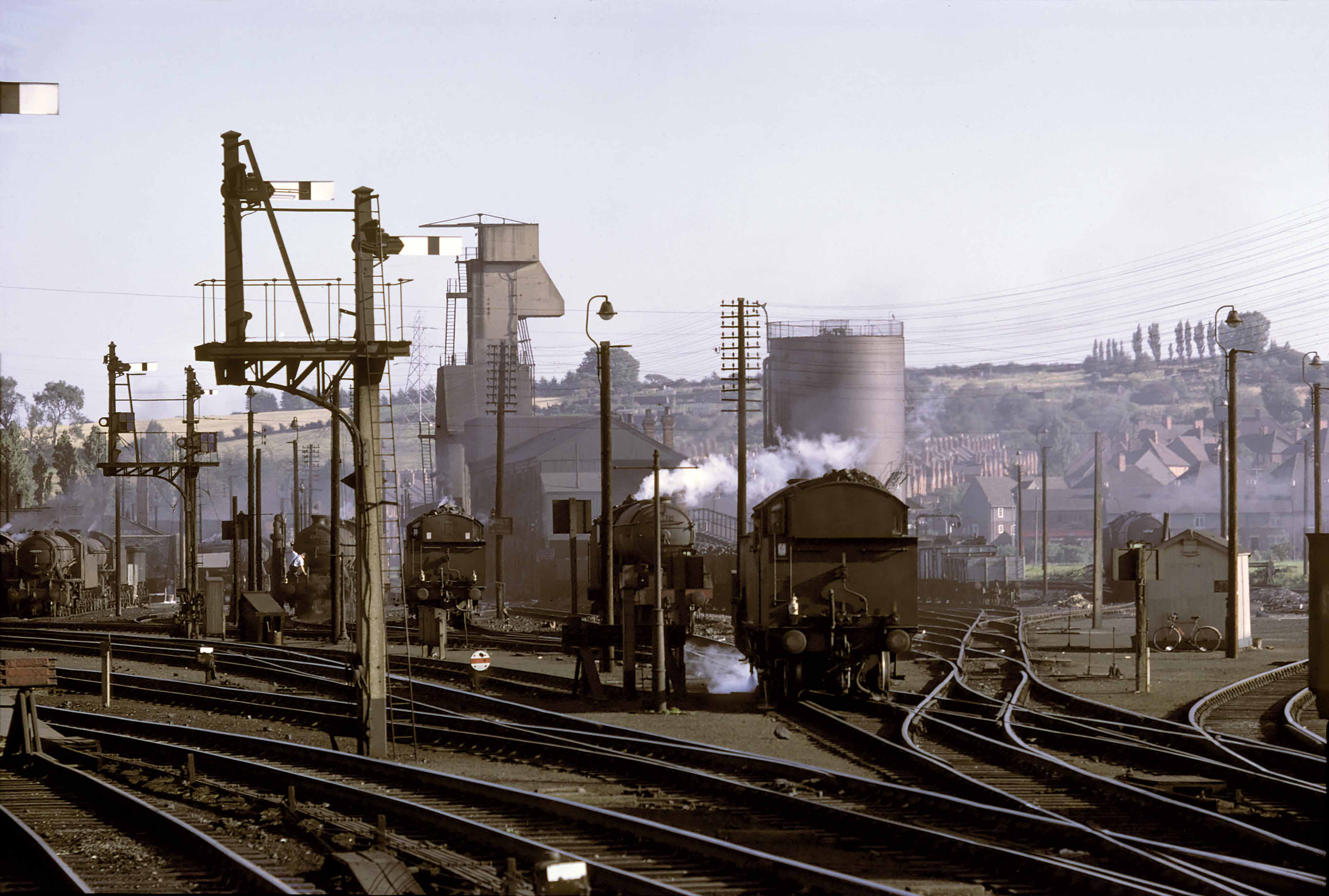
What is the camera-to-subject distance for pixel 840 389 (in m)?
103

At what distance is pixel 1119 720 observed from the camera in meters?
21.3

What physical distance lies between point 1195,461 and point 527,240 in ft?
348

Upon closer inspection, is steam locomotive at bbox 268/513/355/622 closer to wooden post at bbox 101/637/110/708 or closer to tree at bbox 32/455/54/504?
wooden post at bbox 101/637/110/708

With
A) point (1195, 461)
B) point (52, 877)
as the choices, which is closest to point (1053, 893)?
point (52, 877)

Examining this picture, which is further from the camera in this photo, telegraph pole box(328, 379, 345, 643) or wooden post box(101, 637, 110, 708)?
telegraph pole box(328, 379, 345, 643)

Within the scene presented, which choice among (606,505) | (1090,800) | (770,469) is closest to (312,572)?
(606,505)

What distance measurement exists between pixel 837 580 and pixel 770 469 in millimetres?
57705

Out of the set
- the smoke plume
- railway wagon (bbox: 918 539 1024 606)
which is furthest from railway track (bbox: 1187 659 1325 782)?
railway wagon (bbox: 918 539 1024 606)

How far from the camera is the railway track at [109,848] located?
1144cm

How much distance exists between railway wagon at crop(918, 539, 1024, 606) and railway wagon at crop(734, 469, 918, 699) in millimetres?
31947

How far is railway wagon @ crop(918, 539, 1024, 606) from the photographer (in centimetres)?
6238

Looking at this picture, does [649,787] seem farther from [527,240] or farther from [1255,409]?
[1255,409]

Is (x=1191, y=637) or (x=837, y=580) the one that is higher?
(x=837, y=580)

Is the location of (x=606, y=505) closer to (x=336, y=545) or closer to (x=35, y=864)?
(x=336, y=545)
